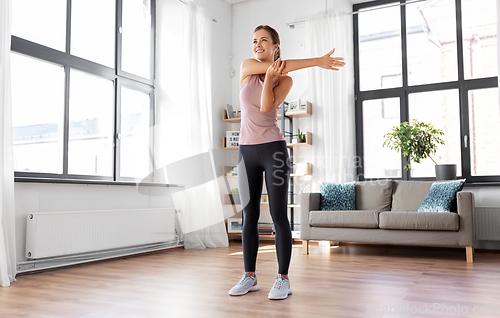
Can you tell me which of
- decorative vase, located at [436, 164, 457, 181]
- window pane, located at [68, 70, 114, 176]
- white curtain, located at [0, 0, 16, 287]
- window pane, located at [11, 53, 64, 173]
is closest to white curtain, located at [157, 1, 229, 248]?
window pane, located at [68, 70, 114, 176]

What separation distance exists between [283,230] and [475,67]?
3.57m

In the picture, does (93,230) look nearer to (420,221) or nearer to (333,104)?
(420,221)

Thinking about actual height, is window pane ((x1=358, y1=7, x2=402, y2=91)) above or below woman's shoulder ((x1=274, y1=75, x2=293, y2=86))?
above

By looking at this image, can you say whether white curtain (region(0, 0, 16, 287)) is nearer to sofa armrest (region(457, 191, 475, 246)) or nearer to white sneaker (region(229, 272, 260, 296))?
white sneaker (region(229, 272, 260, 296))

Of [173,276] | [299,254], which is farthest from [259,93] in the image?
[299,254]

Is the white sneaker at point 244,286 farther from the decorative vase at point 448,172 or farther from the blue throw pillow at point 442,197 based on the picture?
the decorative vase at point 448,172

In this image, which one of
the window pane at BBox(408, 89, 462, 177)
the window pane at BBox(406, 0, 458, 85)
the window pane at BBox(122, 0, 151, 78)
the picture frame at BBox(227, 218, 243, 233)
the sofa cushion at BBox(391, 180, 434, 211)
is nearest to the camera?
the sofa cushion at BBox(391, 180, 434, 211)

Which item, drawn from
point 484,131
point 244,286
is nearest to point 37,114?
point 244,286

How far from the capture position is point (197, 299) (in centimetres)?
210

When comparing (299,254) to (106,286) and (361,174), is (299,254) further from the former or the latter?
(106,286)

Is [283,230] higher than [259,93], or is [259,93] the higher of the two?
[259,93]

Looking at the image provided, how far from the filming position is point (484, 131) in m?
4.49

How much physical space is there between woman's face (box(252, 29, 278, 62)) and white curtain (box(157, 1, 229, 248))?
2467mm

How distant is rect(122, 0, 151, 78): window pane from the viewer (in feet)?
14.3
